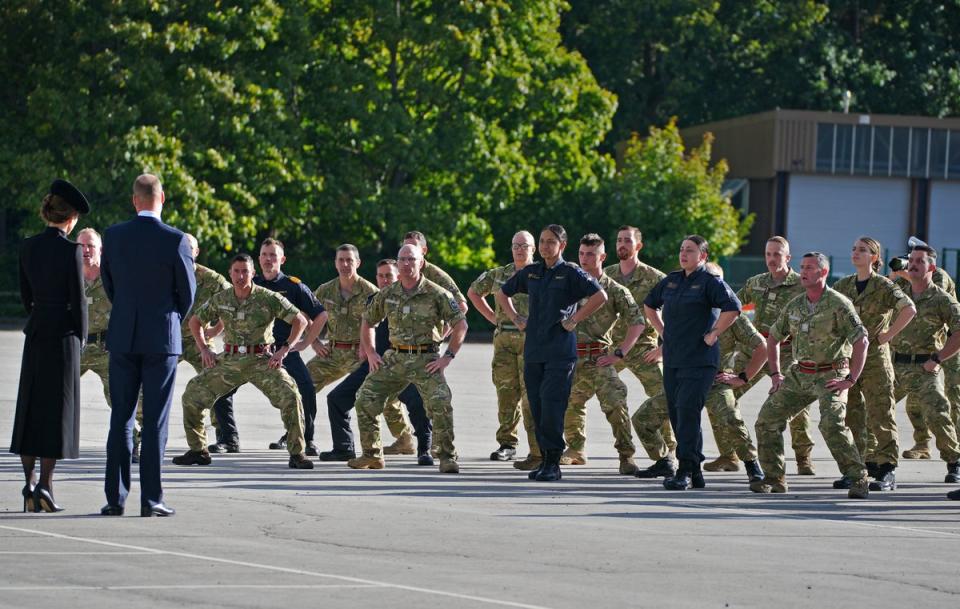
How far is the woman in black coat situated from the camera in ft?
36.0

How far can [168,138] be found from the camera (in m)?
41.4

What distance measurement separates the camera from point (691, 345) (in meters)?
13.5

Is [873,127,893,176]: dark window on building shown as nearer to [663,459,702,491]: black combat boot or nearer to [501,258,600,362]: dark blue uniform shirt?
[501,258,600,362]: dark blue uniform shirt

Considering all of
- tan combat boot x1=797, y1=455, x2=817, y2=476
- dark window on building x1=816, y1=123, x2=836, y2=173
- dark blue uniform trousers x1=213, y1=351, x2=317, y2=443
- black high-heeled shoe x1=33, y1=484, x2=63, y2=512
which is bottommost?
black high-heeled shoe x1=33, y1=484, x2=63, y2=512

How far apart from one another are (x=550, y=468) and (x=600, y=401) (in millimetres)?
1191

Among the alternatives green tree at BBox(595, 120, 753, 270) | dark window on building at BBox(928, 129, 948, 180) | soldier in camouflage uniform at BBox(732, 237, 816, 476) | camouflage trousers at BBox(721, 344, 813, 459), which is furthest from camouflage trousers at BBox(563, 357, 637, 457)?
dark window on building at BBox(928, 129, 948, 180)

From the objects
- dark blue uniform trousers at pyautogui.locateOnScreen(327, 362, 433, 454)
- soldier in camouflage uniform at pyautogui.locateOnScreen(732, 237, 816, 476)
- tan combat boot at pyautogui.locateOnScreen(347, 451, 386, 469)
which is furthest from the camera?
dark blue uniform trousers at pyautogui.locateOnScreen(327, 362, 433, 454)

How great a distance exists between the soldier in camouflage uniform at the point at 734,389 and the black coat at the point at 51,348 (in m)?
5.16

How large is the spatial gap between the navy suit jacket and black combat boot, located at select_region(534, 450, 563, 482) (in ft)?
13.0

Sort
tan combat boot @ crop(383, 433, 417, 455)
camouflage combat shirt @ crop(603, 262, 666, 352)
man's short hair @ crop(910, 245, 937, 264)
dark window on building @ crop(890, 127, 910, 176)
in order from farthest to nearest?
dark window on building @ crop(890, 127, 910, 176)
tan combat boot @ crop(383, 433, 417, 455)
camouflage combat shirt @ crop(603, 262, 666, 352)
man's short hair @ crop(910, 245, 937, 264)

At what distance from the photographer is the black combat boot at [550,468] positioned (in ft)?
45.6

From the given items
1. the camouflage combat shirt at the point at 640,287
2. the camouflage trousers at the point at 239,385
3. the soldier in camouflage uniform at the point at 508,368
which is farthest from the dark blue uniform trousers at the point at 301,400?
the camouflage combat shirt at the point at 640,287

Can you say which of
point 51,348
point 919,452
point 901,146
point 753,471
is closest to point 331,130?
point 901,146

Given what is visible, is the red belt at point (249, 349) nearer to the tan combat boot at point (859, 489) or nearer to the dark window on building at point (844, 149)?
the tan combat boot at point (859, 489)
